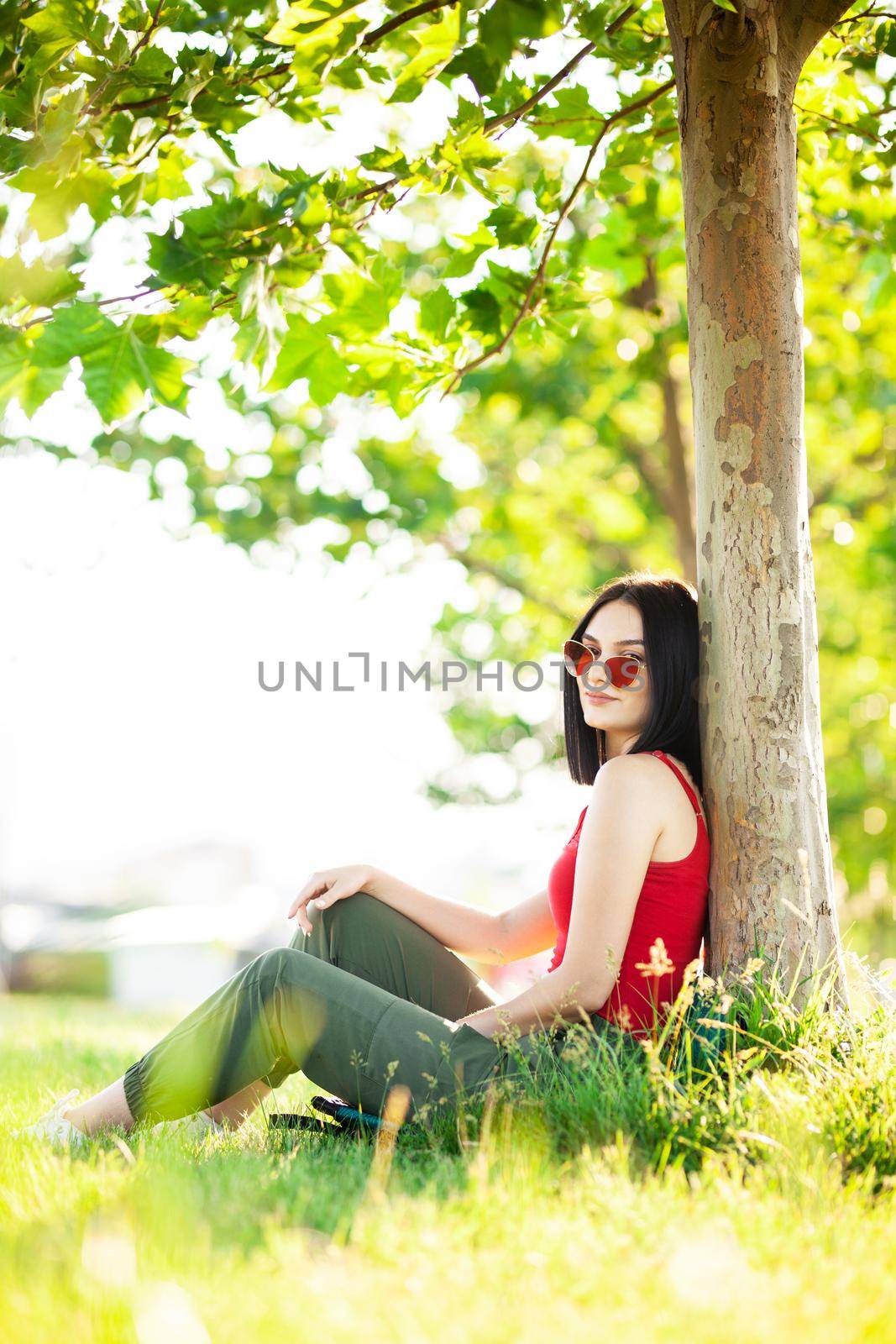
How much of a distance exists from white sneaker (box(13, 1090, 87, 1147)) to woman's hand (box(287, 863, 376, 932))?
755 mm

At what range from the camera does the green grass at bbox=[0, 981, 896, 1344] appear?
1526 mm

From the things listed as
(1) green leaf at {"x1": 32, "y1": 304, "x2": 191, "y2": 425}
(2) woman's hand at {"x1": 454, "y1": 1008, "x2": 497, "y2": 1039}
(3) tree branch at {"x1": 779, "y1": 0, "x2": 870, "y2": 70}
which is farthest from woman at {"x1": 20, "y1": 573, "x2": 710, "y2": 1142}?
(3) tree branch at {"x1": 779, "y1": 0, "x2": 870, "y2": 70}

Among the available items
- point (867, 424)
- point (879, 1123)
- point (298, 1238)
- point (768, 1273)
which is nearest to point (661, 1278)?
point (768, 1273)

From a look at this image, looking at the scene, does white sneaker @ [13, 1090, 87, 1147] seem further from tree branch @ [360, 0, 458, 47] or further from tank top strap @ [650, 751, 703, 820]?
tree branch @ [360, 0, 458, 47]

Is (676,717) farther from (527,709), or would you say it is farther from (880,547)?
(527,709)

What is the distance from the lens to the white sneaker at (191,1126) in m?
2.66

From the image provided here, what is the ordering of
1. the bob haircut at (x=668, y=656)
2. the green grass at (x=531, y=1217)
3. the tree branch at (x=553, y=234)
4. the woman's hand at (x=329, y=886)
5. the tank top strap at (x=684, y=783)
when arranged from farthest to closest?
1. the tree branch at (x=553, y=234)
2. the woman's hand at (x=329, y=886)
3. the bob haircut at (x=668, y=656)
4. the tank top strap at (x=684, y=783)
5. the green grass at (x=531, y=1217)

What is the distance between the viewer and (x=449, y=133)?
9.68 ft

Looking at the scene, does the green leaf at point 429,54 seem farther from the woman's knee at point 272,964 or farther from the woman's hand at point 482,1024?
the woman's hand at point 482,1024

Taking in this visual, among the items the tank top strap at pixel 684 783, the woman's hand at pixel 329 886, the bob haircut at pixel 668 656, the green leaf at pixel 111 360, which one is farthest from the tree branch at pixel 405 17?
the woman's hand at pixel 329 886

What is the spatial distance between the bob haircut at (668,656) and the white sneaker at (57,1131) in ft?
5.60

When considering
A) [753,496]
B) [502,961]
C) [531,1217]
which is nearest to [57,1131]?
[502,961]

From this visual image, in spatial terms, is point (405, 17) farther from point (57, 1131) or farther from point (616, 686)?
point (57, 1131)

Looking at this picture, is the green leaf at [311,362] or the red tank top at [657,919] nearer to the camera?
the red tank top at [657,919]
